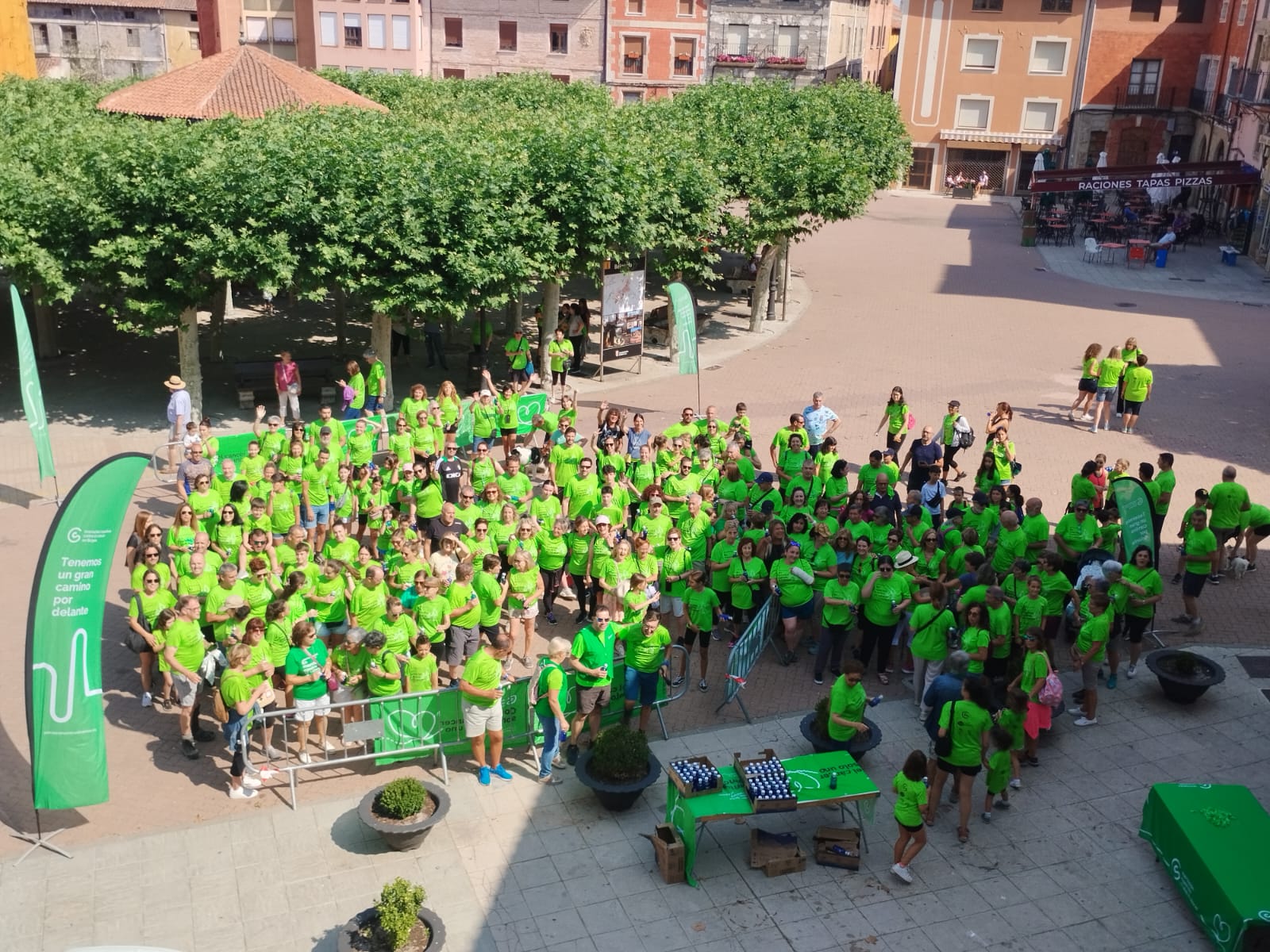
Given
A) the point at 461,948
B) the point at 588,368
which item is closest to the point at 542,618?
the point at 461,948

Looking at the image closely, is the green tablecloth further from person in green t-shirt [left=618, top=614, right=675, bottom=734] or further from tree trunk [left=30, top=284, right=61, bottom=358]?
tree trunk [left=30, top=284, right=61, bottom=358]

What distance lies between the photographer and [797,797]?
10430 mm

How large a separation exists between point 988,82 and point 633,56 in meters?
18.6

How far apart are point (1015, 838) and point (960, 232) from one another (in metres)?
41.5

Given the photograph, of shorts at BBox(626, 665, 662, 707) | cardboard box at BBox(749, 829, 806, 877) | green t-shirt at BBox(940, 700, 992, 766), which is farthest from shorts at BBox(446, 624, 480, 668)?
green t-shirt at BBox(940, 700, 992, 766)

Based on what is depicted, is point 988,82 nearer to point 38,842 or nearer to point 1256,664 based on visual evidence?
point 1256,664

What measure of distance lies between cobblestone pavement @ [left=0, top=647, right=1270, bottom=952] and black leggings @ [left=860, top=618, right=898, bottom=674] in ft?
6.47

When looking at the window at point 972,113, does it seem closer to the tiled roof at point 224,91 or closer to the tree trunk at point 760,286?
the tree trunk at point 760,286

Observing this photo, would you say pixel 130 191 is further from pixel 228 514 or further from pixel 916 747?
pixel 916 747

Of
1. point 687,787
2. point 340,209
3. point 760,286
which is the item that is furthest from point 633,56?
point 687,787

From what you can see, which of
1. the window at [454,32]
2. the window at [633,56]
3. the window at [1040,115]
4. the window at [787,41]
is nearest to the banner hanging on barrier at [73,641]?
the window at [1040,115]

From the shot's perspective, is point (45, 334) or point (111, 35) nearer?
point (45, 334)

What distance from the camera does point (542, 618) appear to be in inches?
589

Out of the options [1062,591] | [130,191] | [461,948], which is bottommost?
[461,948]
